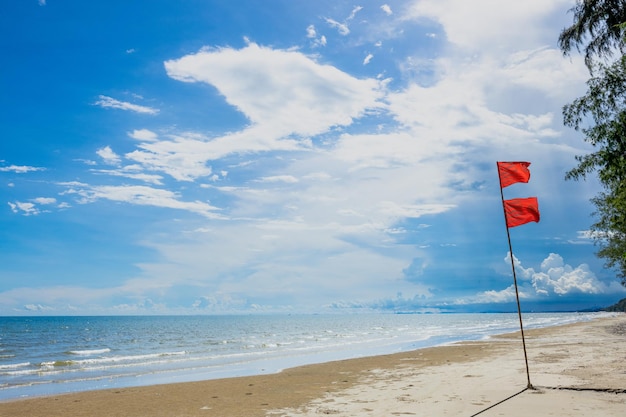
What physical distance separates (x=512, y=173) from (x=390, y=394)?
655cm

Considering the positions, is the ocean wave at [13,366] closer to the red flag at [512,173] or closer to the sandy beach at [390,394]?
the sandy beach at [390,394]

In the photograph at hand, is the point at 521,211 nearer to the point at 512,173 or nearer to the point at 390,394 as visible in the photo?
the point at 512,173

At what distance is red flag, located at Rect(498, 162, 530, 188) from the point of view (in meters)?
12.4

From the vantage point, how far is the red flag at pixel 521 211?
1211cm

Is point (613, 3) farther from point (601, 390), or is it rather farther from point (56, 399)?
point (56, 399)

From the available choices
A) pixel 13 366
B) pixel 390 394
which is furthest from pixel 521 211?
pixel 13 366

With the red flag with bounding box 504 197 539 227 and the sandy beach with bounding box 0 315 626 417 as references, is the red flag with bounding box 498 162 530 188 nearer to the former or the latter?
the red flag with bounding box 504 197 539 227

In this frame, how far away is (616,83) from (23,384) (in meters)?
24.2

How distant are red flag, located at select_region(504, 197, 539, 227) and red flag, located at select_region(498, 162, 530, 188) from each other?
1.69 ft

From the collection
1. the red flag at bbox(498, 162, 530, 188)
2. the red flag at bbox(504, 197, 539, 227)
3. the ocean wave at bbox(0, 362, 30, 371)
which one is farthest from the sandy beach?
the ocean wave at bbox(0, 362, 30, 371)

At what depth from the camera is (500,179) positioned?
1251 cm

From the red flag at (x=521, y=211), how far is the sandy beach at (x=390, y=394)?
159 inches

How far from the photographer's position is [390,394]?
12.6 meters

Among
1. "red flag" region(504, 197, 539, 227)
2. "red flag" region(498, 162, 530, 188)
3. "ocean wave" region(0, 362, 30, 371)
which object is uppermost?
"red flag" region(498, 162, 530, 188)
